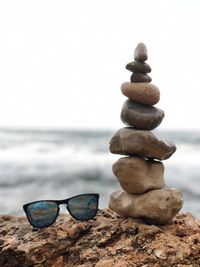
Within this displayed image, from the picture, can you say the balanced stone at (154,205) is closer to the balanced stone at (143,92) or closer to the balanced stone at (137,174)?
the balanced stone at (137,174)

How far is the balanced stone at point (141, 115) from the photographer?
3816 millimetres

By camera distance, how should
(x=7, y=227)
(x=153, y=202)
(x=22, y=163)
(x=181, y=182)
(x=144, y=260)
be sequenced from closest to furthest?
(x=144, y=260) → (x=153, y=202) → (x=7, y=227) → (x=181, y=182) → (x=22, y=163)

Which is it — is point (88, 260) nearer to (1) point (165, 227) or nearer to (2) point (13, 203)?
(1) point (165, 227)

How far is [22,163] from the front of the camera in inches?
930

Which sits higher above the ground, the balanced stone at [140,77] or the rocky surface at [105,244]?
the balanced stone at [140,77]

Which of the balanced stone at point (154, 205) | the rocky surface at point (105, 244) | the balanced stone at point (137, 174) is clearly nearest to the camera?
the rocky surface at point (105, 244)

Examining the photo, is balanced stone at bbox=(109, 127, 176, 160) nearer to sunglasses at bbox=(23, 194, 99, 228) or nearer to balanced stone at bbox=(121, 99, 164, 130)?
balanced stone at bbox=(121, 99, 164, 130)

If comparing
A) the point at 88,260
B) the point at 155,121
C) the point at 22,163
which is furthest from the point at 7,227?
the point at 22,163

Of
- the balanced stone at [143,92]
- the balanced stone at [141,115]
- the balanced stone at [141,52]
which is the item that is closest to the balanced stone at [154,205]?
the balanced stone at [141,115]

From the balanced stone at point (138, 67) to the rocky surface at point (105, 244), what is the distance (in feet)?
4.47

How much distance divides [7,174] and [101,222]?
1519 centimetres

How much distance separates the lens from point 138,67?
3861mm

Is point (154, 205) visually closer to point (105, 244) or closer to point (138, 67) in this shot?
point (105, 244)

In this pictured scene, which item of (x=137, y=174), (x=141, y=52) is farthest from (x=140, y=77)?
(x=137, y=174)
